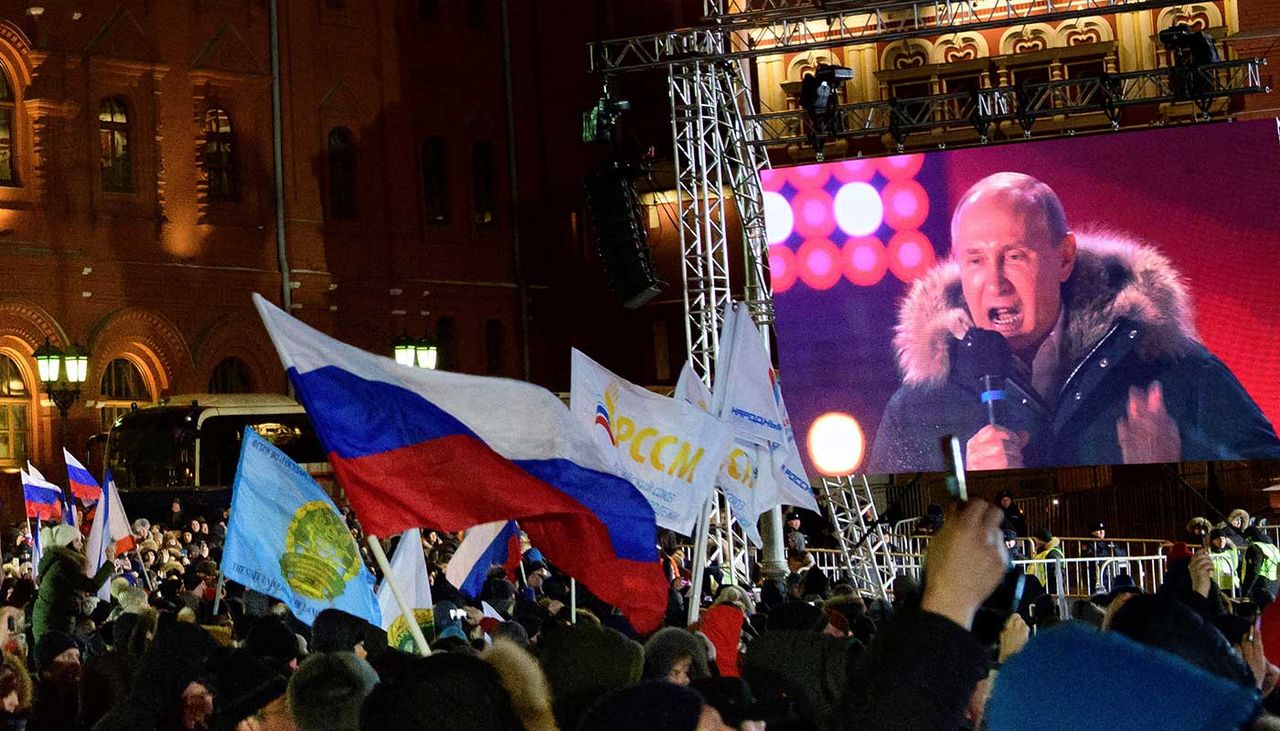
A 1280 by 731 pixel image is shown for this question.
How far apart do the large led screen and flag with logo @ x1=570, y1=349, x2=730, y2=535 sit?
14.1m

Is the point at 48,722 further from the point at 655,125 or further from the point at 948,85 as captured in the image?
the point at 655,125

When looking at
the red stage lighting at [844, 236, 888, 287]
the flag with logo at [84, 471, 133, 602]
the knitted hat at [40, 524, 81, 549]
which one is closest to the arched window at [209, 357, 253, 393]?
the red stage lighting at [844, 236, 888, 287]

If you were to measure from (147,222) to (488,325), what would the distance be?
8349 millimetres

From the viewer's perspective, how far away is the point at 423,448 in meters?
9.29

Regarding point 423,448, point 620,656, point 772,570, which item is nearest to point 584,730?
point 620,656

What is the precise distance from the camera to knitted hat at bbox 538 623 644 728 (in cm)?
689

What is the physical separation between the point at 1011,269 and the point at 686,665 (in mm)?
18955

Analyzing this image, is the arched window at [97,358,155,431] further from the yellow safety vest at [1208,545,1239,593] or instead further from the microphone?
the yellow safety vest at [1208,545,1239,593]

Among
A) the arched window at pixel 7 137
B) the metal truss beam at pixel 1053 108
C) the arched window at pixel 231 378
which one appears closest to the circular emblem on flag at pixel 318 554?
the metal truss beam at pixel 1053 108

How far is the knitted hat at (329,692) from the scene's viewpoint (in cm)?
600

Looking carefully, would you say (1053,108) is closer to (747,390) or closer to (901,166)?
(901,166)

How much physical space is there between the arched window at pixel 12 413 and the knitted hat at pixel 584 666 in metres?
28.3

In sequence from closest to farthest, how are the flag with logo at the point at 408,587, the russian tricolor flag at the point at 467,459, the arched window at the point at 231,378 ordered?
the russian tricolor flag at the point at 467,459
the flag with logo at the point at 408,587
the arched window at the point at 231,378

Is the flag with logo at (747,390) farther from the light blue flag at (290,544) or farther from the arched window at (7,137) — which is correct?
the arched window at (7,137)
